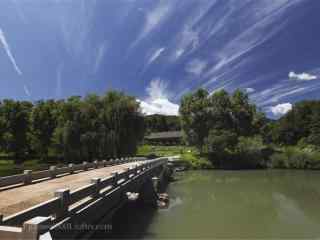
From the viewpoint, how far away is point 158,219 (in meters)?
13.1

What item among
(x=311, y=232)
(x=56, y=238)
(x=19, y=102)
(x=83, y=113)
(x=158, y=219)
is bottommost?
(x=311, y=232)

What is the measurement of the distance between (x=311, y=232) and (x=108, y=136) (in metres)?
27.1

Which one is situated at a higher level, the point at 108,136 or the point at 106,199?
the point at 108,136

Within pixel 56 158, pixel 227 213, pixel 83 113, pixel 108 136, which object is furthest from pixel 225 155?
pixel 227 213

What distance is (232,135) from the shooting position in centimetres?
4325

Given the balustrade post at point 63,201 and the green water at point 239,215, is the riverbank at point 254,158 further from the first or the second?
the balustrade post at point 63,201

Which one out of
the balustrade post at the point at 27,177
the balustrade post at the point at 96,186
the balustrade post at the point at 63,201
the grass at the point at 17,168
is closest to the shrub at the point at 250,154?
the grass at the point at 17,168

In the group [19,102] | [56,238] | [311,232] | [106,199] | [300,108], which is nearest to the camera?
[56,238]

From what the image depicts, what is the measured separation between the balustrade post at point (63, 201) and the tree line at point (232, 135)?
123ft

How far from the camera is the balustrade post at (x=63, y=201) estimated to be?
6.31 metres

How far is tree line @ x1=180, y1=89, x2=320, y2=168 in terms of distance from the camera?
142 ft

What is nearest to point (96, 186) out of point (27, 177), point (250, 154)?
point (27, 177)

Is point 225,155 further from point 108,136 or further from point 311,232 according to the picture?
point 311,232

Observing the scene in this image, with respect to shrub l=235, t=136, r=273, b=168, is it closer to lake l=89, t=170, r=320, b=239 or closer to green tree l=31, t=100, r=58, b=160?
lake l=89, t=170, r=320, b=239
